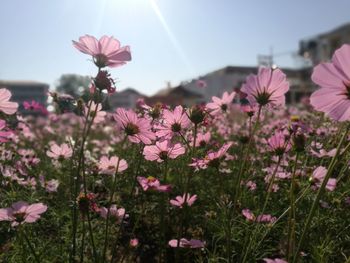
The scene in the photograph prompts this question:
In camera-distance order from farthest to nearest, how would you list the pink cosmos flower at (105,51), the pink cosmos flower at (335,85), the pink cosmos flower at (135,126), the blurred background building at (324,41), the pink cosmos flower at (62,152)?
the blurred background building at (324,41)
the pink cosmos flower at (62,152)
the pink cosmos flower at (135,126)
the pink cosmos flower at (105,51)
the pink cosmos flower at (335,85)

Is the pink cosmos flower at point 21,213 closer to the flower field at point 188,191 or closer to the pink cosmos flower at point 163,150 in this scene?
the flower field at point 188,191

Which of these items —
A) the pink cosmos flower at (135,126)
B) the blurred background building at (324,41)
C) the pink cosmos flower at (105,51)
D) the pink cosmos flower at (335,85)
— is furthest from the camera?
the blurred background building at (324,41)

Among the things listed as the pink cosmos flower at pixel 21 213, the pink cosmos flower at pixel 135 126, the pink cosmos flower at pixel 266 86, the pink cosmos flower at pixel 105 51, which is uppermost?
the pink cosmos flower at pixel 105 51

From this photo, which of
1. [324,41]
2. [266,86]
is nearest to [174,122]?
[266,86]

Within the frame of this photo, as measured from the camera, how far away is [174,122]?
1.25 meters

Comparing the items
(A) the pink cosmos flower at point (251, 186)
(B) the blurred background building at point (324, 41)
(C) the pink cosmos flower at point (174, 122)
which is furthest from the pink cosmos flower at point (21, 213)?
(B) the blurred background building at point (324, 41)

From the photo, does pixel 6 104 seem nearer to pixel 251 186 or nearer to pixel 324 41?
pixel 251 186

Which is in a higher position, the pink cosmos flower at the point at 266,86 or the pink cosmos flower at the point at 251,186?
the pink cosmos flower at the point at 266,86

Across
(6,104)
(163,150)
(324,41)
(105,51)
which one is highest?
(324,41)

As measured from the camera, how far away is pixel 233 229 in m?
1.72

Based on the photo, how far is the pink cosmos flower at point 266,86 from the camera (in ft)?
3.53

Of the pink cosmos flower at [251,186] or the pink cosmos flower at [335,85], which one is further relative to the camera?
the pink cosmos flower at [251,186]

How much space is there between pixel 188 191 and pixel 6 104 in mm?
976

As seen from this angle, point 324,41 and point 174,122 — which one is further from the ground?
point 324,41
